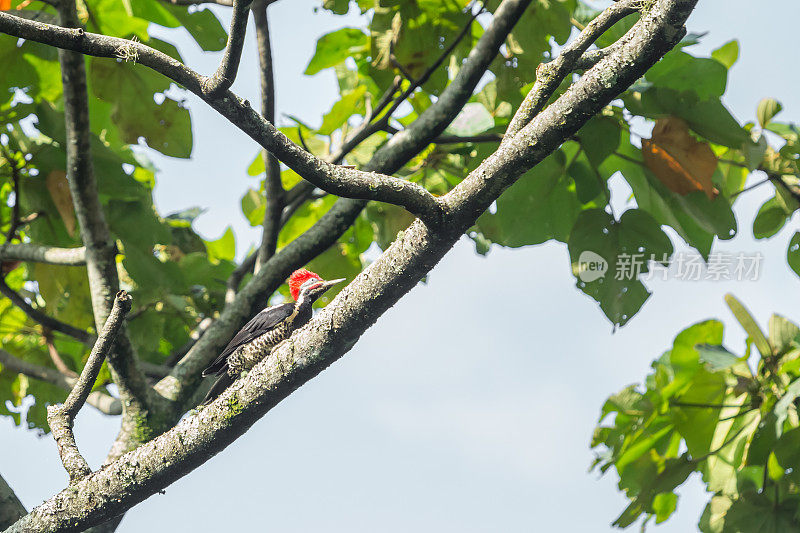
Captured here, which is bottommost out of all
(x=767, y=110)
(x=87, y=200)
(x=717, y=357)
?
(x=717, y=357)

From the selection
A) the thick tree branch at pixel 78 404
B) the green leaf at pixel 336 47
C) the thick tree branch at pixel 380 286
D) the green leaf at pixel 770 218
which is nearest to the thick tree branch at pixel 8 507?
the thick tree branch at pixel 78 404

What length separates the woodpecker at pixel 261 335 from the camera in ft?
12.5

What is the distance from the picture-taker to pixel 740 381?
15.3 ft

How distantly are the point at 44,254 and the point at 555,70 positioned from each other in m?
2.89

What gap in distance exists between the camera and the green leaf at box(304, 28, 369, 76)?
489 centimetres

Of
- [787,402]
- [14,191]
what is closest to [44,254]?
[14,191]

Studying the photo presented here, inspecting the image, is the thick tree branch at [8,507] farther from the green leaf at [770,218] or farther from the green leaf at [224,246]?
the green leaf at [770,218]

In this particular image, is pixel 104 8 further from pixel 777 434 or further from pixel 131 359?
pixel 777 434

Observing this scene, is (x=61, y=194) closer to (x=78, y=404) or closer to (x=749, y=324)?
(x=78, y=404)

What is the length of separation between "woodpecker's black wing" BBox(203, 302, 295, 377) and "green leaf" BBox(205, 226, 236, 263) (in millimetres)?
2004

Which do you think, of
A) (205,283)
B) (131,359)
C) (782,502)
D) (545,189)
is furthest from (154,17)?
(782,502)

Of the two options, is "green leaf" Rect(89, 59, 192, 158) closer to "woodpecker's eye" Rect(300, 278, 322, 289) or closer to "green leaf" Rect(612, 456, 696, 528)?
"woodpecker's eye" Rect(300, 278, 322, 289)

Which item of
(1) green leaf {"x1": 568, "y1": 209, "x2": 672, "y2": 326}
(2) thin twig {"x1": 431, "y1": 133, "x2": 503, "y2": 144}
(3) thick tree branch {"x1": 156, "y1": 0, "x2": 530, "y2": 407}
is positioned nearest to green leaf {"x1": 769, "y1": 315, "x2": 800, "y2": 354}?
(1) green leaf {"x1": 568, "y1": 209, "x2": 672, "y2": 326}

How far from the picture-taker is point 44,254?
4156 millimetres
